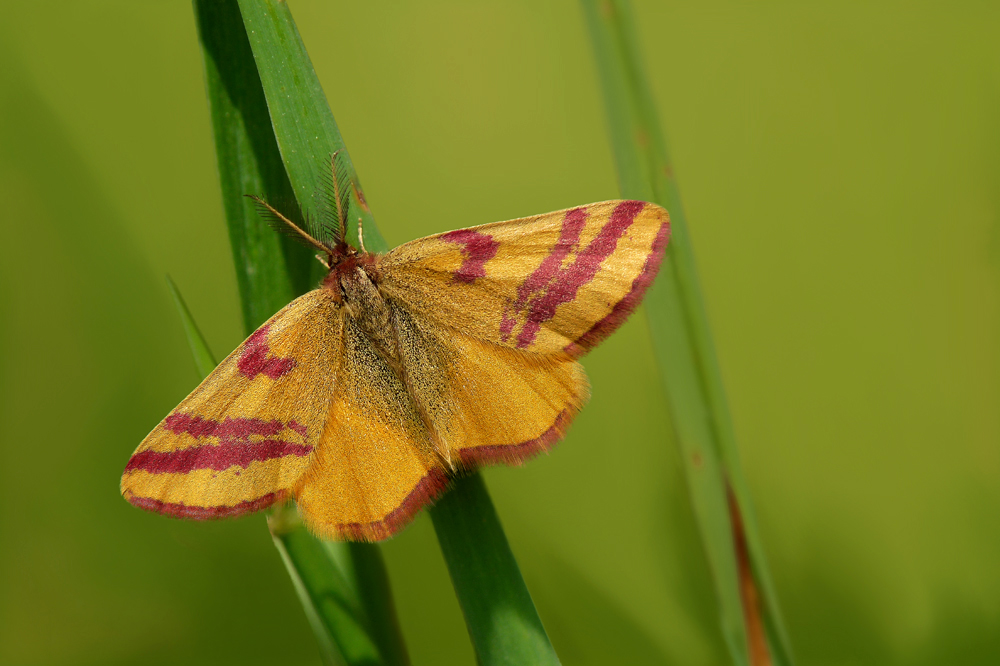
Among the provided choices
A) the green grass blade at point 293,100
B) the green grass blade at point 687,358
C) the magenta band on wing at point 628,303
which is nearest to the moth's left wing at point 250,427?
the green grass blade at point 293,100

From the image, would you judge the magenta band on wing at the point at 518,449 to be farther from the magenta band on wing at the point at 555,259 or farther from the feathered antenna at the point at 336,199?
the feathered antenna at the point at 336,199

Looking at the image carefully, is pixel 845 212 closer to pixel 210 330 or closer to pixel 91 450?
pixel 210 330

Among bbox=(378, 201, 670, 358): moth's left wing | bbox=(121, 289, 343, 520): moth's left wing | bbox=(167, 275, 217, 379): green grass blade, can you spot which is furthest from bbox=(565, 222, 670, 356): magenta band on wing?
bbox=(167, 275, 217, 379): green grass blade

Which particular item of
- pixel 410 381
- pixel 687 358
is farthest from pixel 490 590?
pixel 687 358

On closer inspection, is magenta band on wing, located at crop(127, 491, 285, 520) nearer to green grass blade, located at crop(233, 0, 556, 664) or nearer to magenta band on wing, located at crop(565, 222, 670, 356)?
green grass blade, located at crop(233, 0, 556, 664)

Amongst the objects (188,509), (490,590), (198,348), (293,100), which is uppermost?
(293,100)

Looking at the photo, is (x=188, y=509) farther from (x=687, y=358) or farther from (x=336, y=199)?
(x=687, y=358)
